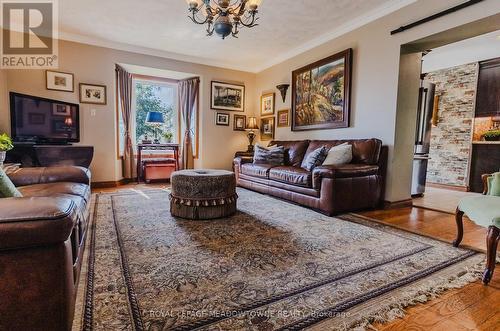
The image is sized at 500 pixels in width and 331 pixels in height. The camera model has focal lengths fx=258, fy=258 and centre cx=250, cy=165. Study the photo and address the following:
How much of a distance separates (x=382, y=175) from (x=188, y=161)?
4.04m

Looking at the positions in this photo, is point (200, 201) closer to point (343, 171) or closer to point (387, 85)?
point (343, 171)

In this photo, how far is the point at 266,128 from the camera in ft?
19.6

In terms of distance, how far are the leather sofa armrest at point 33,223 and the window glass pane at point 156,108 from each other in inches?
199

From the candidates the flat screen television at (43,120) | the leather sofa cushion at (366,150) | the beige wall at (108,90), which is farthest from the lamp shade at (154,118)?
the leather sofa cushion at (366,150)

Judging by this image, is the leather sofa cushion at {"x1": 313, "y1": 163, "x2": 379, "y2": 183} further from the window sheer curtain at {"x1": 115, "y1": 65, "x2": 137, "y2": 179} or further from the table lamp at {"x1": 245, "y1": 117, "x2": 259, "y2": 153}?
the window sheer curtain at {"x1": 115, "y1": 65, "x2": 137, "y2": 179}

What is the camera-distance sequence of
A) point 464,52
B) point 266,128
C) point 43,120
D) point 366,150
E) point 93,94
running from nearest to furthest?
1. point 366,150
2. point 43,120
3. point 93,94
4. point 464,52
5. point 266,128

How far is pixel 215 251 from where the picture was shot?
1.96m

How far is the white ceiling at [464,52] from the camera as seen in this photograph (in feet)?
13.7

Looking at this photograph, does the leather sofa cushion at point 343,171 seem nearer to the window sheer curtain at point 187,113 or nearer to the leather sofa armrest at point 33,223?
the leather sofa armrest at point 33,223

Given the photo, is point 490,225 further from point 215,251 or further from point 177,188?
point 177,188

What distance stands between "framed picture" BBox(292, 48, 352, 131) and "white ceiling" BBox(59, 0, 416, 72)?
1.43ft

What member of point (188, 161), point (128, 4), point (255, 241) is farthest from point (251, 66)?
point (255, 241)

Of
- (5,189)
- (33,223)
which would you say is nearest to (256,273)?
(33,223)

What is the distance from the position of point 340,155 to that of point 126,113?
4.30m
